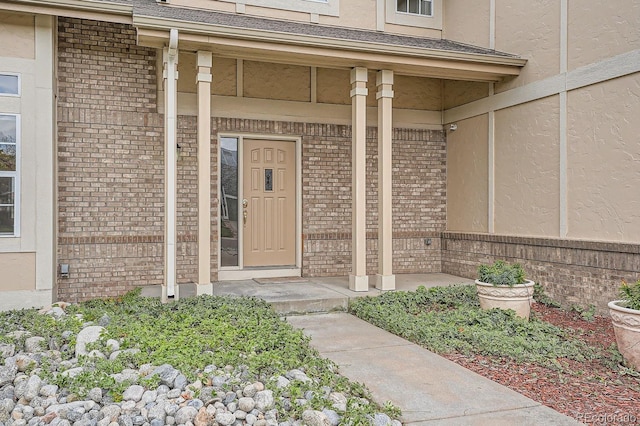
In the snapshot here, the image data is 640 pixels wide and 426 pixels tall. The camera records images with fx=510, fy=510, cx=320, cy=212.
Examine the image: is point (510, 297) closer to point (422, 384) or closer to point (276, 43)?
point (422, 384)

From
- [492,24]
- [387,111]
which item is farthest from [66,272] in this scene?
[492,24]

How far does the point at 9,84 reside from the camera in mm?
5758

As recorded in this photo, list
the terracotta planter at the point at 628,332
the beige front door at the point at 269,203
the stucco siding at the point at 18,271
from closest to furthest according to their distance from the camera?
the terracotta planter at the point at 628,332, the stucco siding at the point at 18,271, the beige front door at the point at 269,203

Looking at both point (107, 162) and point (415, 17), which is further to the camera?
point (415, 17)

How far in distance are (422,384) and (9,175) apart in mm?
5013

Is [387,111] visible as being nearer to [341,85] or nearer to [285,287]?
[341,85]

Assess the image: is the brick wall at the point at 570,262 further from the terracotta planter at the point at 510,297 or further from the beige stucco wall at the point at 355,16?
the beige stucco wall at the point at 355,16

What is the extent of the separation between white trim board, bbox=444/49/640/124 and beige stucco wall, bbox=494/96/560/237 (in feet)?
0.36

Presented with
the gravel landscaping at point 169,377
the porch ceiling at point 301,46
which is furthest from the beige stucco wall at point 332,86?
the gravel landscaping at point 169,377

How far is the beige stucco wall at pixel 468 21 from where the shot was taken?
25.2 ft

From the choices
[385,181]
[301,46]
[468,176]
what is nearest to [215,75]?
[301,46]

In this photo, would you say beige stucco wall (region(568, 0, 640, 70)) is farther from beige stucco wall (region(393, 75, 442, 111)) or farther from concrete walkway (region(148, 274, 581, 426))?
concrete walkway (region(148, 274, 581, 426))

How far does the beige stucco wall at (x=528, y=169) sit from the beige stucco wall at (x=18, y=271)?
20.0 ft

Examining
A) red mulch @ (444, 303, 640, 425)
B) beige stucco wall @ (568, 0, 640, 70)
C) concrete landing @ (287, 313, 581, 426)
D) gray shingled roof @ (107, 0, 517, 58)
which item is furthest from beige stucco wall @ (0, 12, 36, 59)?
beige stucco wall @ (568, 0, 640, 70)
